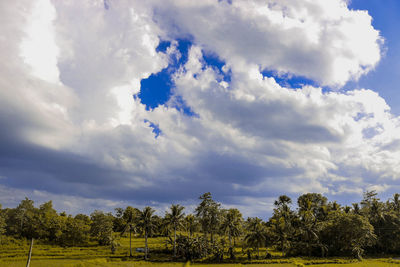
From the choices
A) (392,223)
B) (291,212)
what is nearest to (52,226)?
(291,212)

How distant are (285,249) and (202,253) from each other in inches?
1207

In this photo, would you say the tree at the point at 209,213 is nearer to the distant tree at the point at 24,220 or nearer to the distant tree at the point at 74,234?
the distant tree at the point at 74,234

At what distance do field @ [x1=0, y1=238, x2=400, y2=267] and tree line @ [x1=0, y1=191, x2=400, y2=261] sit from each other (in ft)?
10.6

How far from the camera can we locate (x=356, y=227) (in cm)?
8106

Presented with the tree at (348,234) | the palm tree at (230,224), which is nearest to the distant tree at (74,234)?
the palm tree at (230,224)

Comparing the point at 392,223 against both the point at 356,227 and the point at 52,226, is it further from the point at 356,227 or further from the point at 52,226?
the point at 52,226

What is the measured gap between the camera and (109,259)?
75250mm

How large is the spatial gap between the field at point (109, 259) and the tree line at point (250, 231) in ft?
10.6

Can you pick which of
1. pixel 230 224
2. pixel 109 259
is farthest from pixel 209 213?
pixel 109 259

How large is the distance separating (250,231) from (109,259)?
131 feet

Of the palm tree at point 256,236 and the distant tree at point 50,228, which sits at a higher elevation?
the distant tree at point 50,228

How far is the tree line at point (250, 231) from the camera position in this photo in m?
80.7

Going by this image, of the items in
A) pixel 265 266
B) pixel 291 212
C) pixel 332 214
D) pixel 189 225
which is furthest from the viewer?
pixel 189 225

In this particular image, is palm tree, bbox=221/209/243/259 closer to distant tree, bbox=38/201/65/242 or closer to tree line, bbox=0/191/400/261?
tree line, bbox=0/191/400/261
